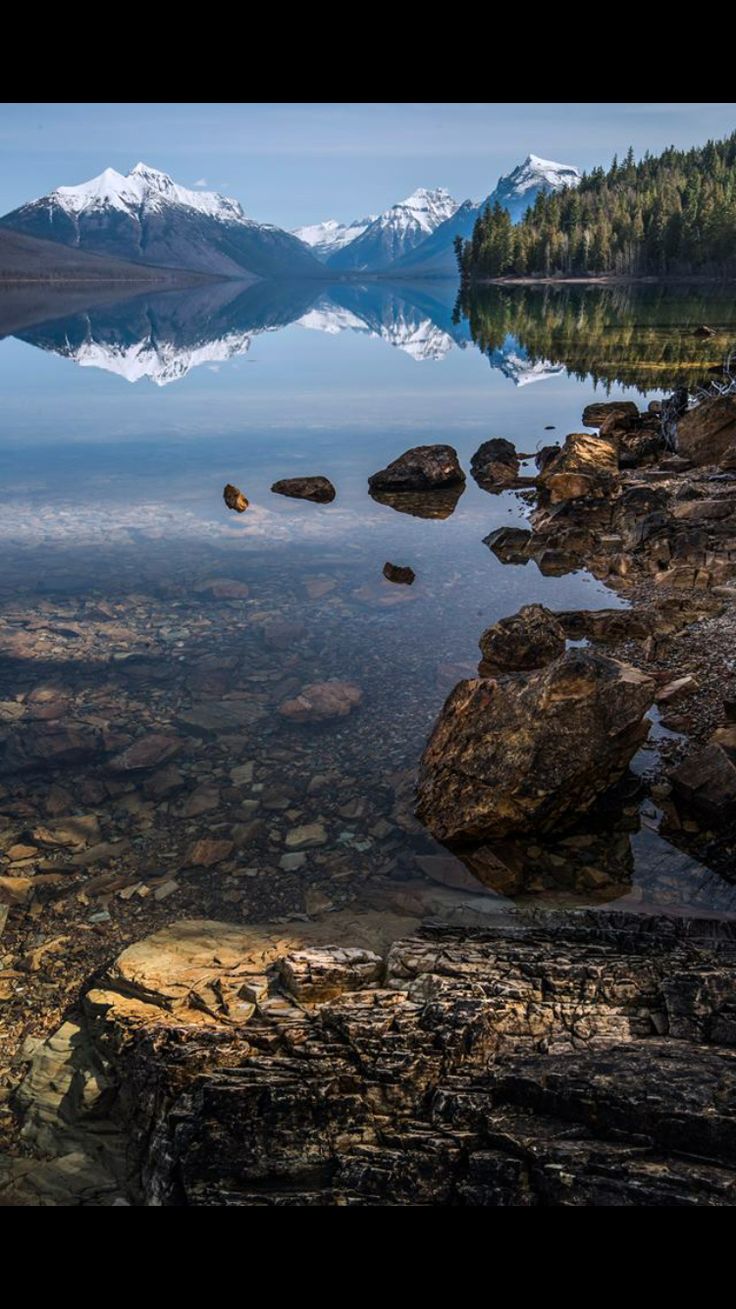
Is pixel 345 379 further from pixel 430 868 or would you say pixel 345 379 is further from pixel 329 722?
pixel 430 868

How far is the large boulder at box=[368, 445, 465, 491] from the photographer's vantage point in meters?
31.8

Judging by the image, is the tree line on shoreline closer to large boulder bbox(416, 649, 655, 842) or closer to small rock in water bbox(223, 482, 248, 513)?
small rock in water bbox(223, 482, 248, 513)

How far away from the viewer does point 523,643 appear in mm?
15562

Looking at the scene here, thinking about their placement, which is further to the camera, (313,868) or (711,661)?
(711,661)

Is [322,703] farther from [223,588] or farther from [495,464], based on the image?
[495,464]

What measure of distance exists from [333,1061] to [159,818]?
21.8 feet

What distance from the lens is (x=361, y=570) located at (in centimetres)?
2289

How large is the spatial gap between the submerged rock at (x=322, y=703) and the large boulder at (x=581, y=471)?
48.9 ft

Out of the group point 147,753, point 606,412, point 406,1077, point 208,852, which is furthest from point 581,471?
point 406,1077

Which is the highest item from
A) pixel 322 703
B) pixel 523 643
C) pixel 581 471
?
pixel 581 471

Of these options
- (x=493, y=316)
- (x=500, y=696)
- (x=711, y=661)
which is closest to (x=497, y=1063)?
(x=500, y=696)

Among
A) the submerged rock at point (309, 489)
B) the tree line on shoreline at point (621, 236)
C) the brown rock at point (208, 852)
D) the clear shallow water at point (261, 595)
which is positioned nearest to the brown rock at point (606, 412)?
the clear shallow water at point (261, 595)

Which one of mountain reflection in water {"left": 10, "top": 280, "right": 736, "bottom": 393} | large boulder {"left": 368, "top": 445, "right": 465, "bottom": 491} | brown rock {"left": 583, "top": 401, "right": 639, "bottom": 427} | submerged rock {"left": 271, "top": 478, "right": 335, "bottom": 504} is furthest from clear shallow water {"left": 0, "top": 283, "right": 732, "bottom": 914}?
mountain reflection in water {"left": 10, "top": 280, "right": 736, "bottom": 393}

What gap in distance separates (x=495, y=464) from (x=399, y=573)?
13907mm
